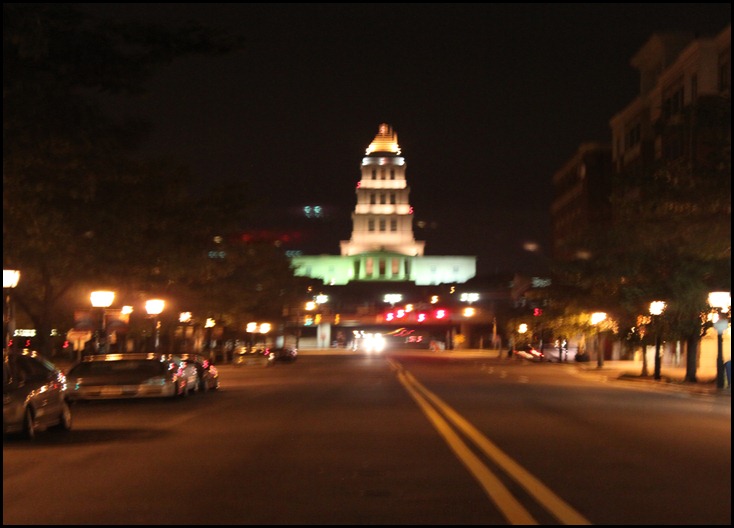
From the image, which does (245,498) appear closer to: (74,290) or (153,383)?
(153,383)

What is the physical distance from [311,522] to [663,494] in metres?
4.08

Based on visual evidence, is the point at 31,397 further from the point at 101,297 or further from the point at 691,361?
the point at 691,361

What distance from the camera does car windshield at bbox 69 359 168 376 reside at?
1155 inches

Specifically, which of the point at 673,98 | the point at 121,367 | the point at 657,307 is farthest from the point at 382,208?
the point at 121,367

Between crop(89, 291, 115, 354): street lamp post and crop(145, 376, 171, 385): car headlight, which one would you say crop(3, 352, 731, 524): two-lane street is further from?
crop(89, 291, 115, 354): street lamp post

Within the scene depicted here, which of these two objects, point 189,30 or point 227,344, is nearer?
point 189,30

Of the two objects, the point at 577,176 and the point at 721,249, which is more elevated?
the point at 577,176

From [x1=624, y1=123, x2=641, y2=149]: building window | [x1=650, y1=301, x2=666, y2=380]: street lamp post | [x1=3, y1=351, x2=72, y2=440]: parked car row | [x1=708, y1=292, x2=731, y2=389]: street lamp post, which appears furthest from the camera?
[x1=624, y1=123, x2=641, y2=149]: building window

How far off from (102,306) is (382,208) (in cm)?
15820

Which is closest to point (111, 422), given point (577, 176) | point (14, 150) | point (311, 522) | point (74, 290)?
point (14, 150)

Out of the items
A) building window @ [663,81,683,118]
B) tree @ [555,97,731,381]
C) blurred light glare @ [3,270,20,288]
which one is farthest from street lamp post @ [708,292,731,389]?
building window @ [663,81,683,118]

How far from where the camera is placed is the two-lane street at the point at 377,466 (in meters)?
10.8

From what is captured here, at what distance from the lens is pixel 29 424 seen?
18141 millimetres

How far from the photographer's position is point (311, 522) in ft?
33.8
